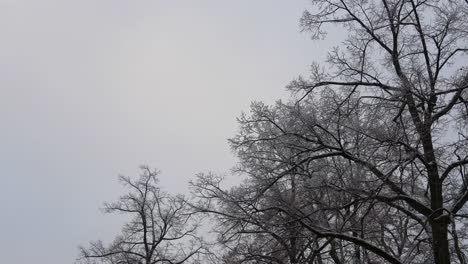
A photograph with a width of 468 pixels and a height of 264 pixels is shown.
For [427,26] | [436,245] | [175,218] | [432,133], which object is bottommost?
[436,245]

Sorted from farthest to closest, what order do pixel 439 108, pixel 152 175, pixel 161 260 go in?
pixel 152 175
pixel 161 260
pixel 439 108

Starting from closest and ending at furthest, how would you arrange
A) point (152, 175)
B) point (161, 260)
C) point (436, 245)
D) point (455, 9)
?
point (436, 245) → point (455, 9) → point (161, 260) → point (152, 175)

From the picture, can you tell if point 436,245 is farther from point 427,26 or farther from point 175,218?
point 175,218

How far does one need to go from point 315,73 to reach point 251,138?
2.25 m

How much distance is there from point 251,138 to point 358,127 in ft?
9.16

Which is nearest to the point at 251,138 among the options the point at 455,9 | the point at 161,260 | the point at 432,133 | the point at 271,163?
the point at 271,163

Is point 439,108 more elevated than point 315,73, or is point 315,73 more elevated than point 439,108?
point 315,73

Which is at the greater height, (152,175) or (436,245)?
(152,175)

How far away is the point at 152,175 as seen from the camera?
91.7ft

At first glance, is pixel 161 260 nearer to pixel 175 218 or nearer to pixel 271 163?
pixel 175 218

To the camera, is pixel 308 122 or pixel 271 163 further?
pixel 271 163

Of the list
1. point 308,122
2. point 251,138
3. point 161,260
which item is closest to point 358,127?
point 308,122

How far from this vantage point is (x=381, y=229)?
13.1 meters

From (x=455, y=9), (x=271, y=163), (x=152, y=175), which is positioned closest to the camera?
(x=455, y=9)
